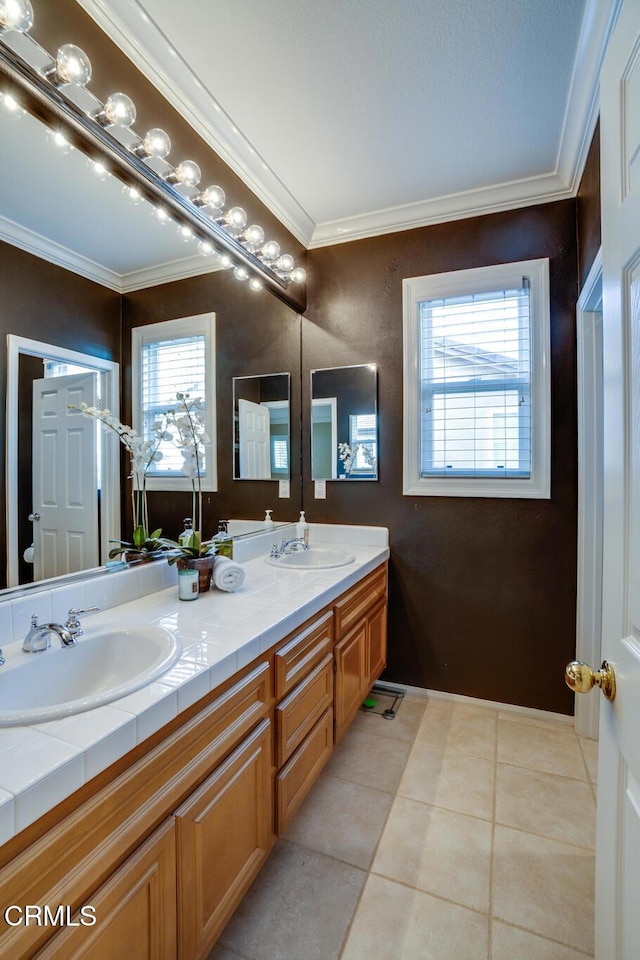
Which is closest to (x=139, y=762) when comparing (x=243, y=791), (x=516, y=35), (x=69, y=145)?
(x=243, y=791)

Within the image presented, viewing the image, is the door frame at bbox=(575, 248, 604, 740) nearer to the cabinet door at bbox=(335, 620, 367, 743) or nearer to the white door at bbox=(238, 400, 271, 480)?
the cabinet door at bbox=(335, 620, 367, 743)

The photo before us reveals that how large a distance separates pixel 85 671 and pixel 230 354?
148 cm

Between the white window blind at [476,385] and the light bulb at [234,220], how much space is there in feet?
3.36

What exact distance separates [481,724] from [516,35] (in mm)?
2783

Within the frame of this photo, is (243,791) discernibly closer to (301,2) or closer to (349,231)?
(301,2)

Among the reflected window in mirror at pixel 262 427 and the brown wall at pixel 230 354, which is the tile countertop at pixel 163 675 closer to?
the brown wall at pixel 230 354

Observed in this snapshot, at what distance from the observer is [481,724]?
216 centimetres

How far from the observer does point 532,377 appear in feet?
7.03

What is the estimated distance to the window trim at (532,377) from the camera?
6.96 ft

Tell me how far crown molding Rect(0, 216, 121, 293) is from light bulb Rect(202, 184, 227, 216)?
551mm

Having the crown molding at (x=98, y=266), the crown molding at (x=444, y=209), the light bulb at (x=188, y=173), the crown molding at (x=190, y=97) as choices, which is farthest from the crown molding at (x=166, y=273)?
the crown molding at (x=444, y=209)

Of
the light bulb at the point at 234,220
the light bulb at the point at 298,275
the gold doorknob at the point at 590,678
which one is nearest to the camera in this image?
the gold doorknob at the point at 590,678

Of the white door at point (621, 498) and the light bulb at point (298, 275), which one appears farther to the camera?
the light bulb at point (298, 275)

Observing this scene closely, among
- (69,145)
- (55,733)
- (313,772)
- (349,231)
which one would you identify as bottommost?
(313,772)
